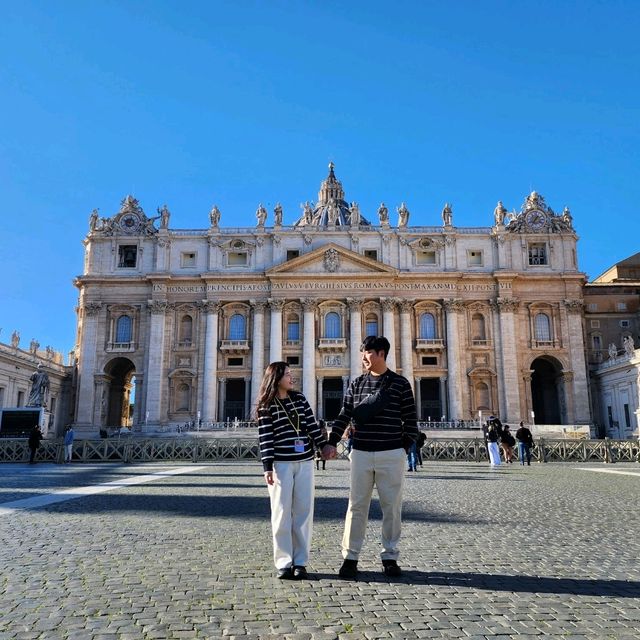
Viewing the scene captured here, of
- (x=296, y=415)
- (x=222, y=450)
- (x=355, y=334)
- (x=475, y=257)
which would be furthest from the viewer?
(x=475, y=257)

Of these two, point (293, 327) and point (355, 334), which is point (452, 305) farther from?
point (293, 327)

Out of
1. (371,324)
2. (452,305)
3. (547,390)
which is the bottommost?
(547,390)

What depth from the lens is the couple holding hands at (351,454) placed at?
5742mm

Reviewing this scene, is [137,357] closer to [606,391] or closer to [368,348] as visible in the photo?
[606,391]

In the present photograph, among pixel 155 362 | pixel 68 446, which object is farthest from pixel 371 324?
pixel 68 446

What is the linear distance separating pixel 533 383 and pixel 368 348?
52.3 metres

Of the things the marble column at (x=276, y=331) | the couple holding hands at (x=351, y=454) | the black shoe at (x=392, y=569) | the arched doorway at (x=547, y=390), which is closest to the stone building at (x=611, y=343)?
the arched doorway at (x=547, y=390)

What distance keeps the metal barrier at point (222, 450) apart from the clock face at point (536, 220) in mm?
29056

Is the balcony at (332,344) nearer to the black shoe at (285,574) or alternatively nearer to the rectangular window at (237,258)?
the rectangular window at (237,258)

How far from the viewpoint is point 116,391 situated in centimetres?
5522

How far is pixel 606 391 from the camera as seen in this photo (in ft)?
163

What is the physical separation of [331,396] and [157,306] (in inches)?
626

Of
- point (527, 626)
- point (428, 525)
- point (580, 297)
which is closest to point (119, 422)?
point (580, 297)

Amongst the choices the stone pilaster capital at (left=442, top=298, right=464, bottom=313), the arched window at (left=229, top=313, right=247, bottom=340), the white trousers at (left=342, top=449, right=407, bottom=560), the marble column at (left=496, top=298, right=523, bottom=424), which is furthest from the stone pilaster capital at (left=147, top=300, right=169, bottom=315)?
the white trousers at (left=342, top=449, right=407, bottom=560)
